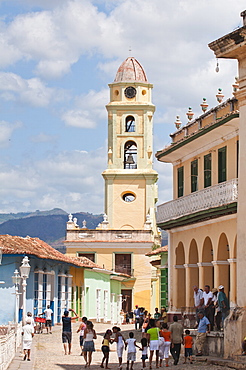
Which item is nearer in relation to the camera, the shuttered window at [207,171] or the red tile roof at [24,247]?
the shuttered window at [207,171]

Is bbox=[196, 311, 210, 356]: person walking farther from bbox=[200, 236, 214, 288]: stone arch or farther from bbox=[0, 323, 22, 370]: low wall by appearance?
bbox=[200, 236, 214, 288]: stone arch

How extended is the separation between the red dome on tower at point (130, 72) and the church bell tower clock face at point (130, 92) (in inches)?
21.1

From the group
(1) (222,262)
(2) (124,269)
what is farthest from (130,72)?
(1) (222,262)

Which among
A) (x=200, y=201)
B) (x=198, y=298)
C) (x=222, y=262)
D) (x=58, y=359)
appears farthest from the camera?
(x=200, y=201)

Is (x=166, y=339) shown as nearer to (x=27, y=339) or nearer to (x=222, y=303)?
(x=222, y=303)

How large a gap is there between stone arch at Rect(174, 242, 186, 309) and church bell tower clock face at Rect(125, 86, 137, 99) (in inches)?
1319

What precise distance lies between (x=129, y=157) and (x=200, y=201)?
122 feet

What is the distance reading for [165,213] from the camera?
32.4 m

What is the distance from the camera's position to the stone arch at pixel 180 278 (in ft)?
107

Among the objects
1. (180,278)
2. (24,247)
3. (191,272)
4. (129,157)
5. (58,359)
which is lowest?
(58,359)

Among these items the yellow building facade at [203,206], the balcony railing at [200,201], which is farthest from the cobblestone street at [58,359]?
the balcony railing at [200,201]

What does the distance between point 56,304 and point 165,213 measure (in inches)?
321

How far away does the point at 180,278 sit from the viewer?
A: 1293 inches

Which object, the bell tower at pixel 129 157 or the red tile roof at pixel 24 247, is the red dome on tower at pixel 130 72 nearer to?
the bell tower at pixel 129 157
